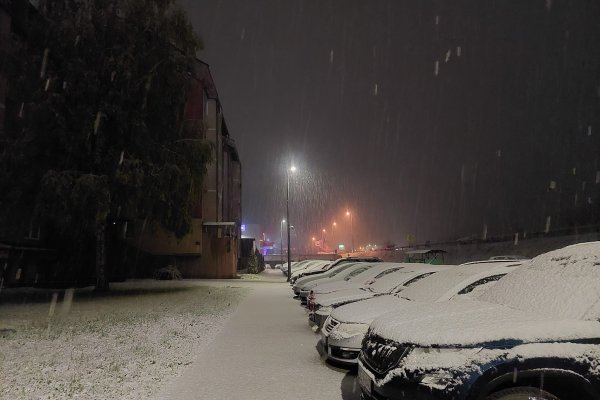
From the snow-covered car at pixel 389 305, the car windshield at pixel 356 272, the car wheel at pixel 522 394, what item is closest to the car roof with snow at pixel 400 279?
the snow-covered car at pixel 389 305

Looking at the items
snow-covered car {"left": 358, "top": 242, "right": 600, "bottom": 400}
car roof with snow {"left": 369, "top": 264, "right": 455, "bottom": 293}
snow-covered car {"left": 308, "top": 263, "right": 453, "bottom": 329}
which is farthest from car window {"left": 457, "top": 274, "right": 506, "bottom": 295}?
car roof with snow {"left": 369, "top": 264, "right": 455, "bottom": 293}

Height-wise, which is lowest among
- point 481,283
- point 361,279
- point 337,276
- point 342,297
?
point 342,297

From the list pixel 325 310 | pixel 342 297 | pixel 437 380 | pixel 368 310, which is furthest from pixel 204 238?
pixel 437 380

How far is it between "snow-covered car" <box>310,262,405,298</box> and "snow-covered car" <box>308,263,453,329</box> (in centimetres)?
46

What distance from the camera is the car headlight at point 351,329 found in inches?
283

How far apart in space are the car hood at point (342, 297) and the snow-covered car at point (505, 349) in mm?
4595

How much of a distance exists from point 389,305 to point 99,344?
5.66 metres

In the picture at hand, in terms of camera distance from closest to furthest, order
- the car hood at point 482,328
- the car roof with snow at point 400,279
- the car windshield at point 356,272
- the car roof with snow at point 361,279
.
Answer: the car hood at point 482,328, the car roof with snow at point 400,279, the car roof with snow at point 361,279, the car windshield at point 356,272

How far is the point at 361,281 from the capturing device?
13.5 m

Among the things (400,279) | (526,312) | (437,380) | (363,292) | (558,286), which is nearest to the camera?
(437,380)

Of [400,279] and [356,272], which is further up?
[356,272]

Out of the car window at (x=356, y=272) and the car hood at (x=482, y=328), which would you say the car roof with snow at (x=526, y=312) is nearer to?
the car hood at (x=482, y=328)

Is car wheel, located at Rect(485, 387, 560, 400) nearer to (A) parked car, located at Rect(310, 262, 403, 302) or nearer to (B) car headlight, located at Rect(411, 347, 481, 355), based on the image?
(B) car headlight, located at Rect(411, 347, 481, 355)

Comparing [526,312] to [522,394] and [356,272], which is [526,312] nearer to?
[522,394]
